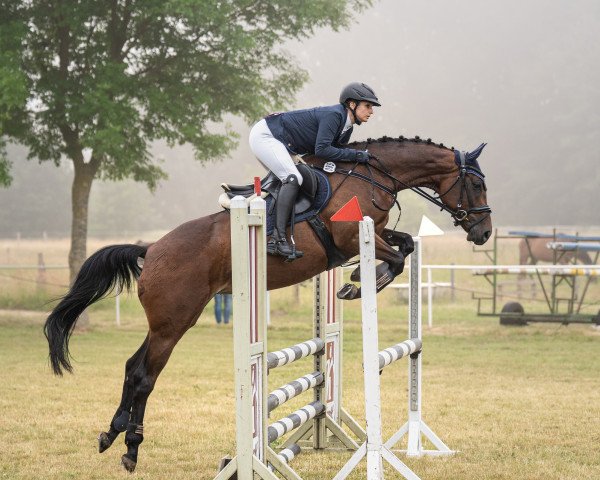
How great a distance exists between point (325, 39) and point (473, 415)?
258 feet

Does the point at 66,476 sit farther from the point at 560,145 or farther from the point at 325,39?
the point at 325,39

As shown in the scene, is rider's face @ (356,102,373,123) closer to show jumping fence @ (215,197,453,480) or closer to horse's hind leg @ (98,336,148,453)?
show jumping fence @ (215,197,453,480)

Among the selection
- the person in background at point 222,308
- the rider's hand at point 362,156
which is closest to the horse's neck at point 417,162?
the rider's hand at point 362,156

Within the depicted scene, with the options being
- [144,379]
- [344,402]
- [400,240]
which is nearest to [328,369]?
[400,240]

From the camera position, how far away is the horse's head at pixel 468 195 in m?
5.68

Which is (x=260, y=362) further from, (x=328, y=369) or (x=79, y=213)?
(x=79, y=213)

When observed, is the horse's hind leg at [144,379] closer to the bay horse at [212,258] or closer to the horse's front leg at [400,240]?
the bay horse at [212,258]

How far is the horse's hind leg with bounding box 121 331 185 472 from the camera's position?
5.01 meters

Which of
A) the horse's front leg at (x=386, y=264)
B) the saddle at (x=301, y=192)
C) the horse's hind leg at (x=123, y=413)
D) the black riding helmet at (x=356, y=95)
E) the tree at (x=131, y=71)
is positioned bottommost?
the horse's hind leg at (x=123, y=413)

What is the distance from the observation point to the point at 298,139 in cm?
546

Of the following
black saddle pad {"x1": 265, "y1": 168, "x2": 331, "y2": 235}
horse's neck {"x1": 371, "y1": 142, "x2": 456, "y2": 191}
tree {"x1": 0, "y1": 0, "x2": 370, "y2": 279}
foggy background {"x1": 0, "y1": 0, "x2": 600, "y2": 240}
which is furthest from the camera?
foggy background {"x1": 0, "y1": 0, "x2": 600, "y2": 240}

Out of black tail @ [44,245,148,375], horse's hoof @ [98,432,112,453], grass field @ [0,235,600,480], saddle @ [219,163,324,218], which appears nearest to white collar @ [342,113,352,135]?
saddle @ [219,163,324,218]

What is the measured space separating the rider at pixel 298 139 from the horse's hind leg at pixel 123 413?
1.02 meters

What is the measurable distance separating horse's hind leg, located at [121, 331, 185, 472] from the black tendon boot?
0.74 metres
